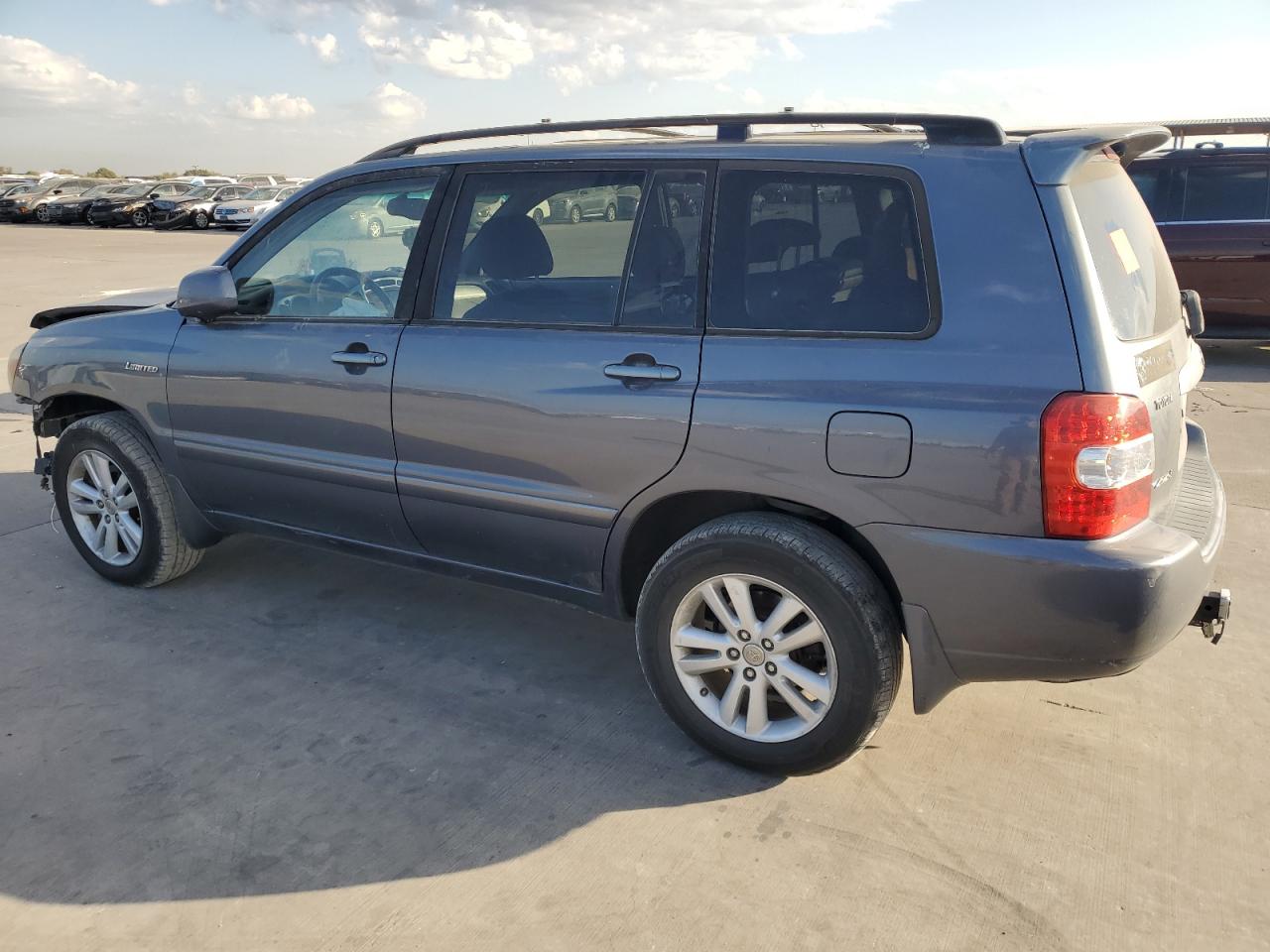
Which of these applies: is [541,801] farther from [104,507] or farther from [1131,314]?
[104,507]

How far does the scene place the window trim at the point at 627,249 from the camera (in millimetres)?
3111

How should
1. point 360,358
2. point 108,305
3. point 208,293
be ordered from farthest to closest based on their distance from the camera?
point 108,305 → point 208,293 → point 360,358

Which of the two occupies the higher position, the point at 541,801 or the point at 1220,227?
the point at 1220,227

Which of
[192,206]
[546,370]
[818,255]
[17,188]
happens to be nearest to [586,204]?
[546,370]

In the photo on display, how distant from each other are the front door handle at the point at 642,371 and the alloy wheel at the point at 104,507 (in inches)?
94.3

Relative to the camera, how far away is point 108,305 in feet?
16.4

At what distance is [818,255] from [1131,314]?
2.72 ft

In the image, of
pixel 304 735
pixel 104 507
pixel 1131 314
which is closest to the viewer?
pixel 1131 314

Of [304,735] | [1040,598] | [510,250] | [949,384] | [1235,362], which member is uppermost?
[510,250]

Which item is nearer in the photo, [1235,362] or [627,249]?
[627,249]

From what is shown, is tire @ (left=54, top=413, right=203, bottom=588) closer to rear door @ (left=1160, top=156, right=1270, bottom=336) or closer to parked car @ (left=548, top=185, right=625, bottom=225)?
parked car @ (left=548, top=185, right=625, bottom=225)

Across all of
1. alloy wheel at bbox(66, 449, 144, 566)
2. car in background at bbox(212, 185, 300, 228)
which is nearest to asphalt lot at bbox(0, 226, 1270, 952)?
alloy wheel at bbox(66, 449, 144, 566)

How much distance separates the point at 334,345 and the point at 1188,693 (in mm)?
3128

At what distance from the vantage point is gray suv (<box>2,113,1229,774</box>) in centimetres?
263
